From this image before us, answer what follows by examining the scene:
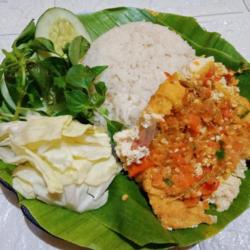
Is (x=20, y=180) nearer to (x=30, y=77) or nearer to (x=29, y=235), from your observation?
(x=29, y=235)

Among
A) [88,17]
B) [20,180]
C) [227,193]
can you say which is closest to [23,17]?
[88,17]

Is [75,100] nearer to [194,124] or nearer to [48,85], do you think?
[48,85]

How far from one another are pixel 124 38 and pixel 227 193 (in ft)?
3.49

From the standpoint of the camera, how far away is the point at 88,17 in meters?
2.57

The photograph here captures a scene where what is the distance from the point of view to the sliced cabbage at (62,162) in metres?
1.73

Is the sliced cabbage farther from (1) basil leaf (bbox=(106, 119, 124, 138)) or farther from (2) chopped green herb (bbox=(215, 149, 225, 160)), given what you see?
(2) chopped green herb (bbox=(215, 149, 225, 160))

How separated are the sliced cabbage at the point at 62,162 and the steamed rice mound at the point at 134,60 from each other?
11.5 inches

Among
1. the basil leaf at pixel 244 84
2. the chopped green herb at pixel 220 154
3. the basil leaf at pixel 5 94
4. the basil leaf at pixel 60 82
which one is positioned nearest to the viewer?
the chopped green herb at pixel 220 154

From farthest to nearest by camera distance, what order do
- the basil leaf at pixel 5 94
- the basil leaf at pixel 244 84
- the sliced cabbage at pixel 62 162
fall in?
the basil leaf at pixel 244 84, the basil leaf at pixel 5 94, the sliced cabbage at pixel 62 162

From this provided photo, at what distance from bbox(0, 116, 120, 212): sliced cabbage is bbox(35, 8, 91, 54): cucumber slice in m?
0.64

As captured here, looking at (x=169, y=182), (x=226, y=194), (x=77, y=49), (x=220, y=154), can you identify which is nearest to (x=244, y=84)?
(x=220, y=154)

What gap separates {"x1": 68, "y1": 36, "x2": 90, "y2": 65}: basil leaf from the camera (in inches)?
84.2

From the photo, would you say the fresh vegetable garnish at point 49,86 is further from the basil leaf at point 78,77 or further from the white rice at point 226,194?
the white rice at point 226,194

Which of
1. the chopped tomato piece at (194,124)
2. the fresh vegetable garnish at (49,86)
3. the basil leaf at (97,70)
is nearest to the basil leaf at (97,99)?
the fresh vegetable garnish at (49,86)
